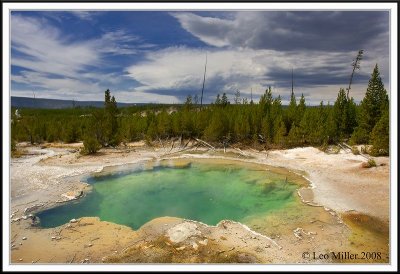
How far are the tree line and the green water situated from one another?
6851mm

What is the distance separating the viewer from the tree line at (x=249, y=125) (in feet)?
72.8

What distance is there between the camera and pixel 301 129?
79.2 ft

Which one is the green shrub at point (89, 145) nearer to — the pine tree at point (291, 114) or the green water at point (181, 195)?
the green water at point (181, 195)

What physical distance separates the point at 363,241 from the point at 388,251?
722 mm

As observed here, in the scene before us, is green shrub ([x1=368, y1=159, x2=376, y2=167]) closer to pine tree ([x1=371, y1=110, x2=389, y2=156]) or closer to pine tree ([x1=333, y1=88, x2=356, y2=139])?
pine tree ([x1=371, y1=110, x2=389, y2=156])

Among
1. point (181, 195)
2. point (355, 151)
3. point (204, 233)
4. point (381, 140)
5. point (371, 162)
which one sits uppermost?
point (381, 140)

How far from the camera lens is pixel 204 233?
935 centimetres

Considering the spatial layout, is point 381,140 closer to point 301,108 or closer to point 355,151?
point 355,151

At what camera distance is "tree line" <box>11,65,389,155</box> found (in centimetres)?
→ 2219

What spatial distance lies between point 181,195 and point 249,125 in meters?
13.6

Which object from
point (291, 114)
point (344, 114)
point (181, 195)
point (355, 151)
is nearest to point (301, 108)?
point (291, 114)

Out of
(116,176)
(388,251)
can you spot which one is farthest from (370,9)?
(116,176)

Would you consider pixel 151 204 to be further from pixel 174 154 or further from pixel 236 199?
pixel 174 154

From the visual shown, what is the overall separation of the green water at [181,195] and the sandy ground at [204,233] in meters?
0.70
